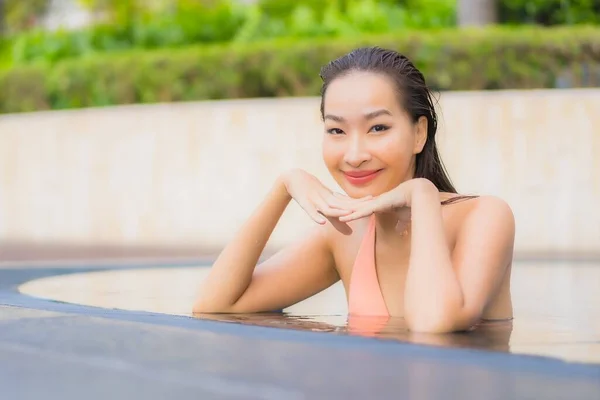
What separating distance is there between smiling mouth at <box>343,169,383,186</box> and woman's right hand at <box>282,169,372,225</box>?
56 millimetres

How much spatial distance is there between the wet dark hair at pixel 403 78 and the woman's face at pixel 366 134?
0.09 feet

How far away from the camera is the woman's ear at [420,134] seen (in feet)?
11.5

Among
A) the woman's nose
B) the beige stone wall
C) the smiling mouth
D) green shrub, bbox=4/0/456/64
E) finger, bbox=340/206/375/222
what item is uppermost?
green shrub, bbox=4/0/456/64

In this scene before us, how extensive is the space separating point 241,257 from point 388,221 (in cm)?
52

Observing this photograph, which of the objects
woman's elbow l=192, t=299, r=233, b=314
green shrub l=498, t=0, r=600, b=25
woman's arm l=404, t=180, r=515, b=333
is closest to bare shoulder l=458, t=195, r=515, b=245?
woman's arm l=404, t=180, r=515, b=333

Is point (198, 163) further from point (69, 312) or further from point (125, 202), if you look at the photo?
point (69, 312)

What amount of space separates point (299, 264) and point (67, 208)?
871 cm

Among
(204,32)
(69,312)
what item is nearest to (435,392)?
(69,312)

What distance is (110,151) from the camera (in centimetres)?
1195

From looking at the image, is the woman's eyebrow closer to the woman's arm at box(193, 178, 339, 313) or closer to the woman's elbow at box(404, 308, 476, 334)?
the woman's arm at box(193, 178, 339, 313)

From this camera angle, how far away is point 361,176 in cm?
340

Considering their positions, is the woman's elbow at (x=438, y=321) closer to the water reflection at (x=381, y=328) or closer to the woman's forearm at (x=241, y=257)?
the water reflection at (x=381, y=328)

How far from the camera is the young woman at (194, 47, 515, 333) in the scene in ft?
10.1

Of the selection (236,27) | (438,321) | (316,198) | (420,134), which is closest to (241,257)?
(316,198)
